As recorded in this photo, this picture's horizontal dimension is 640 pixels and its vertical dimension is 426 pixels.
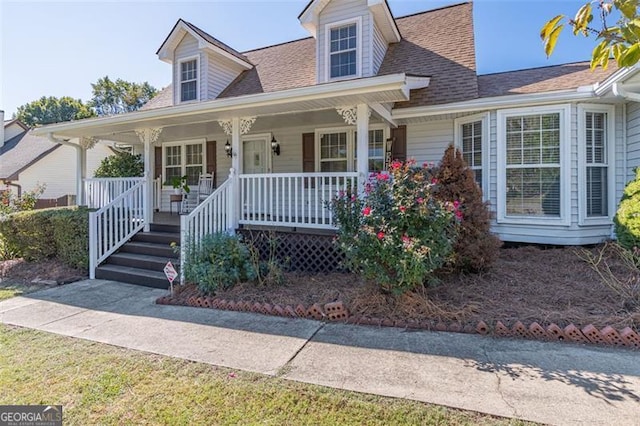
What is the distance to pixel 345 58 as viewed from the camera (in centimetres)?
840

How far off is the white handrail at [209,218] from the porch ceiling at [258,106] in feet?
Answer: 4.44

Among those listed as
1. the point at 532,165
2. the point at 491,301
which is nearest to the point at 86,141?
the point at 491,301

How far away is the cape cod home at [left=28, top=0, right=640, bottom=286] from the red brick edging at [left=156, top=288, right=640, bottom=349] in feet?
4.80

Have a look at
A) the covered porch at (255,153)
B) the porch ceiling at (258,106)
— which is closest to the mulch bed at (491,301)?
the covered porch at (255,153)

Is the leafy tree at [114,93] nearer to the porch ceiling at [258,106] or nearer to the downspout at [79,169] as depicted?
the downspout at [79,169]

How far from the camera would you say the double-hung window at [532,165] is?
254 inches

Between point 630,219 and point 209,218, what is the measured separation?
6.91m

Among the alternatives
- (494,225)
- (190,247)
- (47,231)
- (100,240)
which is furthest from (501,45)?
(47,231)

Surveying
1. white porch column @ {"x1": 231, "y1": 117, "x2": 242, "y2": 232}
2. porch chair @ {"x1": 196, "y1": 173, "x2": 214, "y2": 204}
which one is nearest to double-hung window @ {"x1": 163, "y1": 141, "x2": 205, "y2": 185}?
porch chair @ {"x1": 196, "y1": 173, "x2": 214, "y2": 204}

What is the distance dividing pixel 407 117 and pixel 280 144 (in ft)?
12.1

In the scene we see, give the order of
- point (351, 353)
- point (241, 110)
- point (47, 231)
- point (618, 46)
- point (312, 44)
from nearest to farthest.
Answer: point (618, 46) < point (351, 353) < point (241, 110) < point (47, 231) < point (312, 44)

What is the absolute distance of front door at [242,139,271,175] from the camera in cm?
993

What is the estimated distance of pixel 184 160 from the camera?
11117 millimetres

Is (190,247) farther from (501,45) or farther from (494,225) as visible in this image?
(501,45)
